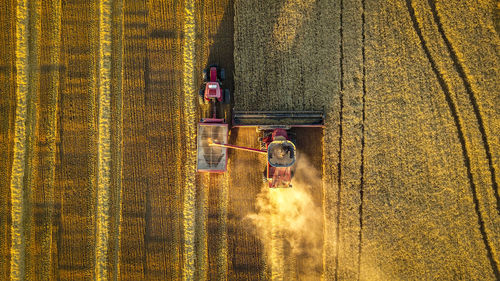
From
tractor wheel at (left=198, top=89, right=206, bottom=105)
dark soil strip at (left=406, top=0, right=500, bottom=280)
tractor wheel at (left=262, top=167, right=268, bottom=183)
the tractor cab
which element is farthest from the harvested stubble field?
the tractor cab

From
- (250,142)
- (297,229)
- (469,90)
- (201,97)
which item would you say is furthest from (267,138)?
(469,90)

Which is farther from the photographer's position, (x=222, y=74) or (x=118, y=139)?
(x=118, y=139)

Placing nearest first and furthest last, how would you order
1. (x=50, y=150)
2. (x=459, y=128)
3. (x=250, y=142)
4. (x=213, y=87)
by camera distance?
(x=213, y=87) < (x=459, y=128) < (x=250, y=142) < (x=50, y=150)

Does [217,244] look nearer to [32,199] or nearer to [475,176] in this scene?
[32,199]

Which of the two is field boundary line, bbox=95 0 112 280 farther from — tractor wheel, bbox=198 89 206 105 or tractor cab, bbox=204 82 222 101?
tractor cab, bbox=204 82 222 101

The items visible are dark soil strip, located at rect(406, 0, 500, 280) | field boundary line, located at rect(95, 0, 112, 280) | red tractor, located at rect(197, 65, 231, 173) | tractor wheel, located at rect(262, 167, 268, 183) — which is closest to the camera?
red tractor, located at rect(197, 65, 231, 173)

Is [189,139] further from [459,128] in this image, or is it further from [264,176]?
[459,128]

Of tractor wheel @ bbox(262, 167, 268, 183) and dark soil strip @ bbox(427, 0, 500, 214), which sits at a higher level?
dark soil strip @ bbox(427, 0, 500, 214)
